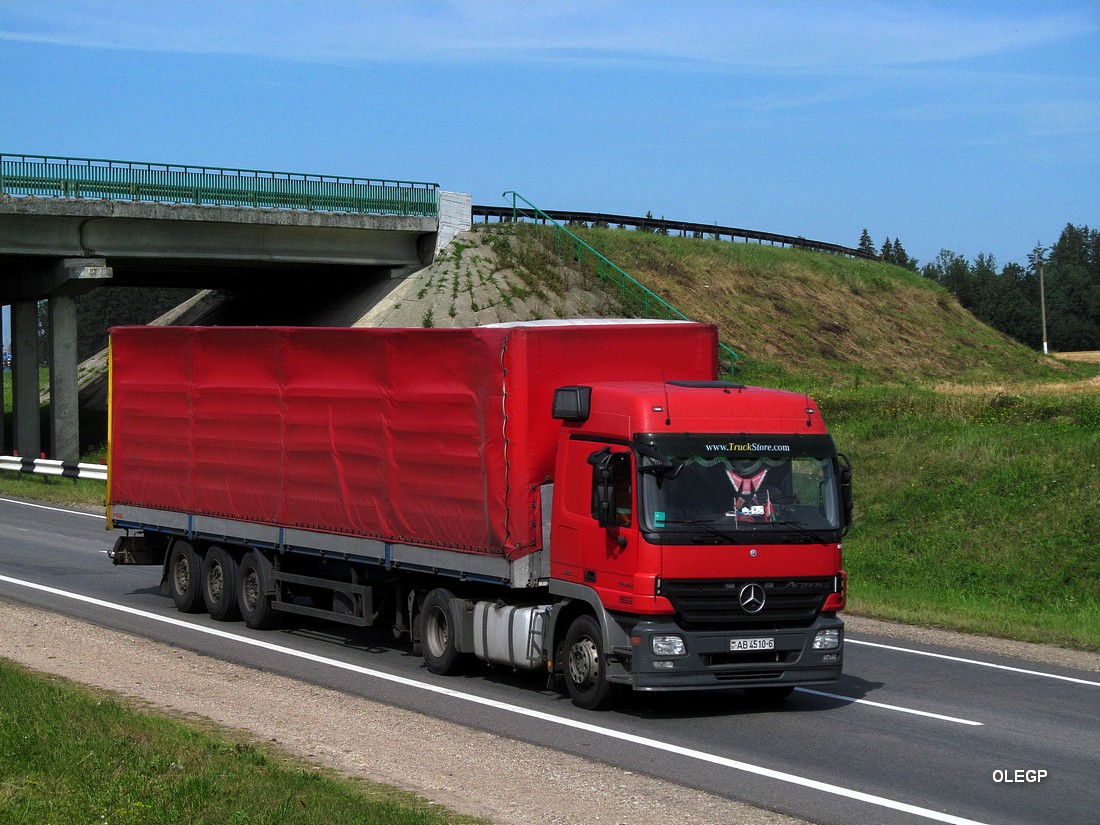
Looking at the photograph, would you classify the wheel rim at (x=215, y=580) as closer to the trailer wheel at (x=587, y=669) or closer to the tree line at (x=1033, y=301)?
the trailer wheel at (x=587, y=669)

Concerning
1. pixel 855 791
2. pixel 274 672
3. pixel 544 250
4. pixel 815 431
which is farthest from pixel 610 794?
pixel 544 250

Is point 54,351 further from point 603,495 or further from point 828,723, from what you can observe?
point 828,723

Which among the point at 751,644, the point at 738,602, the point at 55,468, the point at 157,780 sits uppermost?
the point at 55,468

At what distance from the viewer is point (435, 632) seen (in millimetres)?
13664

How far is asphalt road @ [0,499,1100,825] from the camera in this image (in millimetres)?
8992

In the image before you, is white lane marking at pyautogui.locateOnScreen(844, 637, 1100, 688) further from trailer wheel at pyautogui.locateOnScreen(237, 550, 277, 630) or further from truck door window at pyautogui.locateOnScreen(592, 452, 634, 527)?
trailer wheel at pyautogui.locateOnScreen(237, 550, 277, 630)

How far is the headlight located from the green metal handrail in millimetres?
37952

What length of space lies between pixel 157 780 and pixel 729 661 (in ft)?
16.3

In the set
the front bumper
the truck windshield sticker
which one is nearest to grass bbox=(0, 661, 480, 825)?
the front bumper

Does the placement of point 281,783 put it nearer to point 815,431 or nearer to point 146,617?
point 815,431

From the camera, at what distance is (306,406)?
15.2 metres

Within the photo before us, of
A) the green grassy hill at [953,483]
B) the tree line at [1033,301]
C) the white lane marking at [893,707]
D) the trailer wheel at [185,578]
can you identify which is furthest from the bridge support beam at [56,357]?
the tree line at [1033,301]

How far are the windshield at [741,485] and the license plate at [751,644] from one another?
91cm

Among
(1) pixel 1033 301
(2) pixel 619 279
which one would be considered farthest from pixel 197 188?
(1) pixel 1033 301
